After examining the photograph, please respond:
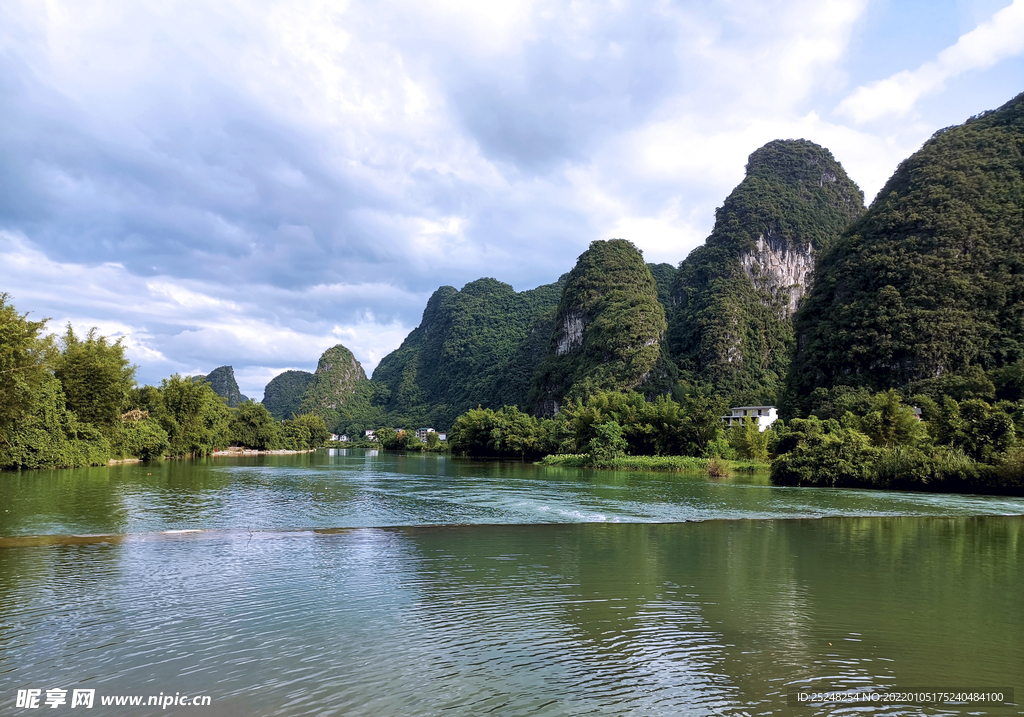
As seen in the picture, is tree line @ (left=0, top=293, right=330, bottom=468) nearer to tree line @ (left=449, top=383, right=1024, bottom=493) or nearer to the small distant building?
tree line @ (left=449, top=383, right=1024, bottom=493)

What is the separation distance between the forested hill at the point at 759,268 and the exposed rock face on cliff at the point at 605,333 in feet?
33.1

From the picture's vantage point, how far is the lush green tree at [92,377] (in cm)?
3688

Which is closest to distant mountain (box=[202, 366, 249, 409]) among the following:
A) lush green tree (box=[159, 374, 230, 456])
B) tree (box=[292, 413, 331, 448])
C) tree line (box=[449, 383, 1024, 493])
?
tree (box=[292, 413, 331, 448])

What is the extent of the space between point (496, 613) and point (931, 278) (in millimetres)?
76283

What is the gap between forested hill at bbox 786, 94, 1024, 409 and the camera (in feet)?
199

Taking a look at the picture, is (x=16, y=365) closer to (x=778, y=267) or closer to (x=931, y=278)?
(x=931, y=278)

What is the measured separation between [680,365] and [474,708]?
11138 cm

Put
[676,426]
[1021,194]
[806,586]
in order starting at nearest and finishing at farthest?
[806,586] → [676,426] → [1021,194]

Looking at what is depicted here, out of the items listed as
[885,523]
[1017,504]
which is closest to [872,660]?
[885,523]

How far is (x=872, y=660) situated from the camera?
6.27m

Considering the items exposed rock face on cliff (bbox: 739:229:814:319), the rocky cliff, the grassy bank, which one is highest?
exposed rock face on cliff (bbox: 739:229:814:319)

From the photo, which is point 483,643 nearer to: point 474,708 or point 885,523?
point 474,708

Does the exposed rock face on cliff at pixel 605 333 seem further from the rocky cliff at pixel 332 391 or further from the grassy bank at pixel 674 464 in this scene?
the rocky cliff at pixel 332 391

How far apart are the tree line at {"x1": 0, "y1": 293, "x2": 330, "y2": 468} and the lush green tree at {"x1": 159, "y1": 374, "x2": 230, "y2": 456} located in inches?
3.3
